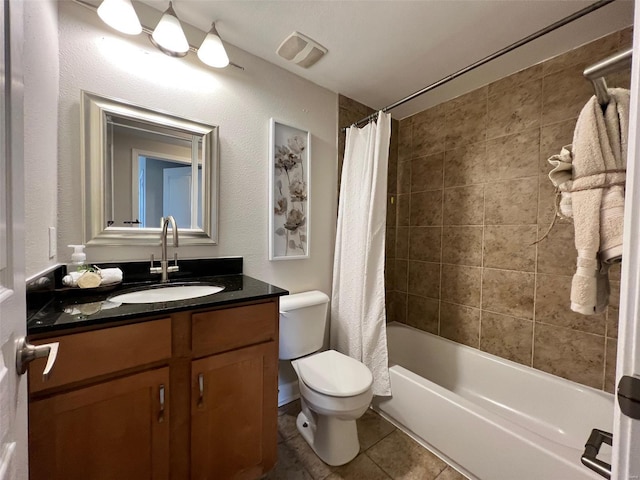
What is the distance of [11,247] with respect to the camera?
1.45 feet

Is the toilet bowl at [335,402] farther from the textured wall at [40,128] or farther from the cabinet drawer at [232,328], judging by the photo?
the textured wall at [40,128]

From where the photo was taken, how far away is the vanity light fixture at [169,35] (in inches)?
46.4

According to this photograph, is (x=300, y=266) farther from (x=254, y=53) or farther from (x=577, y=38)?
(x=577, y=38)

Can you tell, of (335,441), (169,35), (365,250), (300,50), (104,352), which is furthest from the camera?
(365,250)

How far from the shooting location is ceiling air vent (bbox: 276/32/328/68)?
1.42 m

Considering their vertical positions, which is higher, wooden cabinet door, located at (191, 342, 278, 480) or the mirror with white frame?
the mirror with white frame

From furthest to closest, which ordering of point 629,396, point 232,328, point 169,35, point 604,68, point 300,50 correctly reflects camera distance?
1. point 300,50
2. point 169,35
3. point 232,328
4. point 604,68
5. point 629,396

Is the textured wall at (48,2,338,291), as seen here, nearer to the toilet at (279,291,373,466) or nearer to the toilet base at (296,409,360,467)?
the toilet at (279,291,373,466)

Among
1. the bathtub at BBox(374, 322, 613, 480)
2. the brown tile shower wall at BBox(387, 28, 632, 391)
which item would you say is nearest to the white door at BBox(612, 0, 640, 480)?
the bathtub at BBox(374, 322, 613, 480)

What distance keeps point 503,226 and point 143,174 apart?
219 cm

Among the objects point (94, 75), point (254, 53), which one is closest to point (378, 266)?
point (254, 53)

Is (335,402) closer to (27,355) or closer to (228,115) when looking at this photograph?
(27,355)

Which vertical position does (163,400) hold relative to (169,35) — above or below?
below

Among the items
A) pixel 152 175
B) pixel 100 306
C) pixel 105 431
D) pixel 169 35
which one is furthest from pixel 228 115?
pixel 105 431
